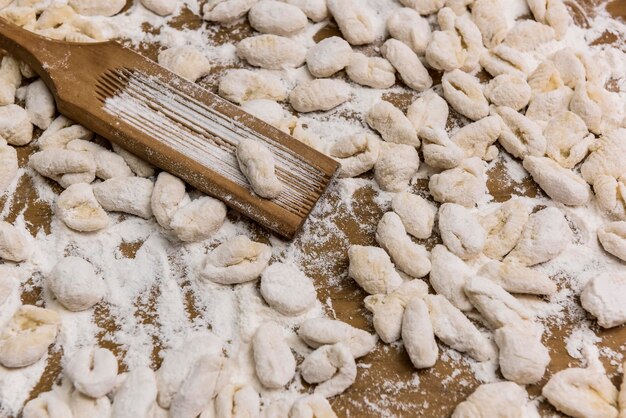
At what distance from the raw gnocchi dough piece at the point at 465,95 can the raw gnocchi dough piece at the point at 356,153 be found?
188 millimetres

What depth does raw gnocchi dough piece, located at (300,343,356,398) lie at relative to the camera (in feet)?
3.15

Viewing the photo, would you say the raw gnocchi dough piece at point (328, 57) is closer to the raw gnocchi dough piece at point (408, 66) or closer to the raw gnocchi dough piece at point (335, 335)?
the raw gnocchi dough piece at point (408, 66)

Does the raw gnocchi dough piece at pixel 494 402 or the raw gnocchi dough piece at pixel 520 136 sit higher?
the raw gnocchi dough piece at pixel 520 136

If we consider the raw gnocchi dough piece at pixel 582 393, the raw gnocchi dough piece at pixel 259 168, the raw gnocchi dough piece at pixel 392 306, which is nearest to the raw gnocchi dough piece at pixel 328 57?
the raw gnocchi dough piece at pixel 259 168

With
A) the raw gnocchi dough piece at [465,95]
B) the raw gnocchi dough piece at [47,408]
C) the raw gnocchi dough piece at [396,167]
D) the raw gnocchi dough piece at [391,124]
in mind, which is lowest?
the raw gnocchi dough piece at [47,408]

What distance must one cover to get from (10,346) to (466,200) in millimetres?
822

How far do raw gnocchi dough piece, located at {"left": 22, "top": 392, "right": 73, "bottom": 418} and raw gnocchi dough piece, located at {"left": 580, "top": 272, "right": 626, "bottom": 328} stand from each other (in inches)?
34.5

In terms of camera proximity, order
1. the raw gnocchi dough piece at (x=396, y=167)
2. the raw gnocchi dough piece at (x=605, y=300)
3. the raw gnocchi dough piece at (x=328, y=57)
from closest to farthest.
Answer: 1. the raw gnocchi dough piece at (x=605, y=300)
2. the raw gnocchi dough piece at (x=396, y=167)
3. the raw gnocchi dough piece at (x=328, y=57)

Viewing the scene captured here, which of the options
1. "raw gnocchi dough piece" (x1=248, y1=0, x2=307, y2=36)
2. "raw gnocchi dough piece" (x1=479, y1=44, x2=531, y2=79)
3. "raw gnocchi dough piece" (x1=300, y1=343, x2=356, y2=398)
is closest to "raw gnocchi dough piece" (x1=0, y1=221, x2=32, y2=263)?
"raw gnocchi dough piece" (x1=300, y1=343, x2=356, y2=398)

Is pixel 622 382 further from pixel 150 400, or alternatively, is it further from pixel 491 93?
pixel 150 400

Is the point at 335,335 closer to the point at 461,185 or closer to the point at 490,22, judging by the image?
the point at 461,185

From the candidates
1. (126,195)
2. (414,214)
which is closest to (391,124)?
(414,214)

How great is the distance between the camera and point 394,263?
108cm

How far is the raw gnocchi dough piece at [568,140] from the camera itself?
3.86 ft
